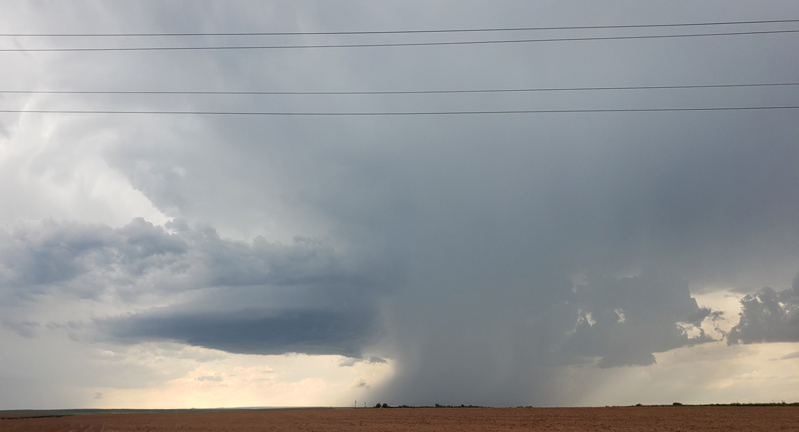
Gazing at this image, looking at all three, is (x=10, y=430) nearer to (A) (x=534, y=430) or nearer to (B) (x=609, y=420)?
(A) (x=534, y=430)

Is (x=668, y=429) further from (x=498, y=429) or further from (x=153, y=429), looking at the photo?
(x=153, y=429)

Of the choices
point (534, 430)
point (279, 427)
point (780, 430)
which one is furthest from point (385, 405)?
point (780, 430)

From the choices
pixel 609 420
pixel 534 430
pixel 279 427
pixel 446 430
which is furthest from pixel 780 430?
pixel 279 427

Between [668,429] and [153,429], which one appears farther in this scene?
[153,429]

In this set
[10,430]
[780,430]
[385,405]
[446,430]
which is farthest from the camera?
[385,405]

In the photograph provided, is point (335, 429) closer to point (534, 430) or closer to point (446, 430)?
point (446, 430)

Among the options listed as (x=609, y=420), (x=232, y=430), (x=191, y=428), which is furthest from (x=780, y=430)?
(x=191, y=428)

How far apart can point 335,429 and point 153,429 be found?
29.9 m

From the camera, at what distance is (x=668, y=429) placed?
226 ft

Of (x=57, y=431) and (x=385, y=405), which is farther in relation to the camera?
(x=385, y=405)

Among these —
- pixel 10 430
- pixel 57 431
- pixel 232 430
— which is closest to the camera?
pixel 232 430

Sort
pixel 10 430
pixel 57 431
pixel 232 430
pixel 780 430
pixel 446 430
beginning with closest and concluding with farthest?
pixel 780 430
pixel 446 430
pixel 232 430
pixel 57 431
pixel 10 430

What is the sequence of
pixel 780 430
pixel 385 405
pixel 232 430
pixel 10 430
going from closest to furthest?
1. pixel 780 430
2. pixel 232 430
3. pixel 10 430
4. pixel 385 405

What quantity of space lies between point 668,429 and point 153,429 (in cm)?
7407
